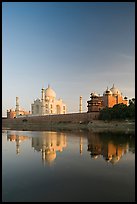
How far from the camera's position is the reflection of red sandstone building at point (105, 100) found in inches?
1056

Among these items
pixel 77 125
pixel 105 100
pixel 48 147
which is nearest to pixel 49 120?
pixel 77 125

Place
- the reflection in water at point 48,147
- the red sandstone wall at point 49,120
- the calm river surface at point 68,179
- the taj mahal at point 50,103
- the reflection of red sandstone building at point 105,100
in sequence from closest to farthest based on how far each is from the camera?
the calm river surface at point 68,179
the reflection in water at point 48,147
the red sandstone wall at point 49,120
the reflection of red sandstone building at point 105,100
the taj mahal at point 50,103

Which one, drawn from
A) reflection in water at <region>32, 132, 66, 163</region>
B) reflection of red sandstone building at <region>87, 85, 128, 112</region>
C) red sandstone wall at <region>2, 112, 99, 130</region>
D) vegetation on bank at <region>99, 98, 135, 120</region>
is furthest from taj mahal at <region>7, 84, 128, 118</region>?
reflection in water at <region>32, 132, 66, 163</region>

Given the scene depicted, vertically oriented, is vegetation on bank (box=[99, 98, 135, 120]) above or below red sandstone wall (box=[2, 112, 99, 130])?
above

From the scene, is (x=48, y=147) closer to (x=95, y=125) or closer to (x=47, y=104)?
(x=95, y=125)

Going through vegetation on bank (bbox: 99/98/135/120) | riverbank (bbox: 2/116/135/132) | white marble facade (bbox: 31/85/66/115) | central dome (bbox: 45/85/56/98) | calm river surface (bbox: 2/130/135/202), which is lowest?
riverbank (bbox: 2/116/135/132)

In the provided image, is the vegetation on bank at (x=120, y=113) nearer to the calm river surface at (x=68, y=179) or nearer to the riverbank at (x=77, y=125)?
the riverbank at (x=77, y=125)

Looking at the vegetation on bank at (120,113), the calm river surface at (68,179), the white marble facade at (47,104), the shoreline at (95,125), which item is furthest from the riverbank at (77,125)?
the calm river surface at (68,179)

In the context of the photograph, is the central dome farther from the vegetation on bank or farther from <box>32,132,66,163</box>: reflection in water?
<box>32,132,66,163</box>: reflection in water

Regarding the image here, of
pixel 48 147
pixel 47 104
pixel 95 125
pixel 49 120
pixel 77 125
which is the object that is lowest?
pixel 77 125

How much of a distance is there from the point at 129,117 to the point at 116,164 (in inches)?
613

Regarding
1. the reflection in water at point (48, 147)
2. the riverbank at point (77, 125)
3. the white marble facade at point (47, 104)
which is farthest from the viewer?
the white marble facade at point (47, 104)

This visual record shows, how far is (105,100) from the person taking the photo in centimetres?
2917

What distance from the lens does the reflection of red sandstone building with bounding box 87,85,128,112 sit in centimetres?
2681
